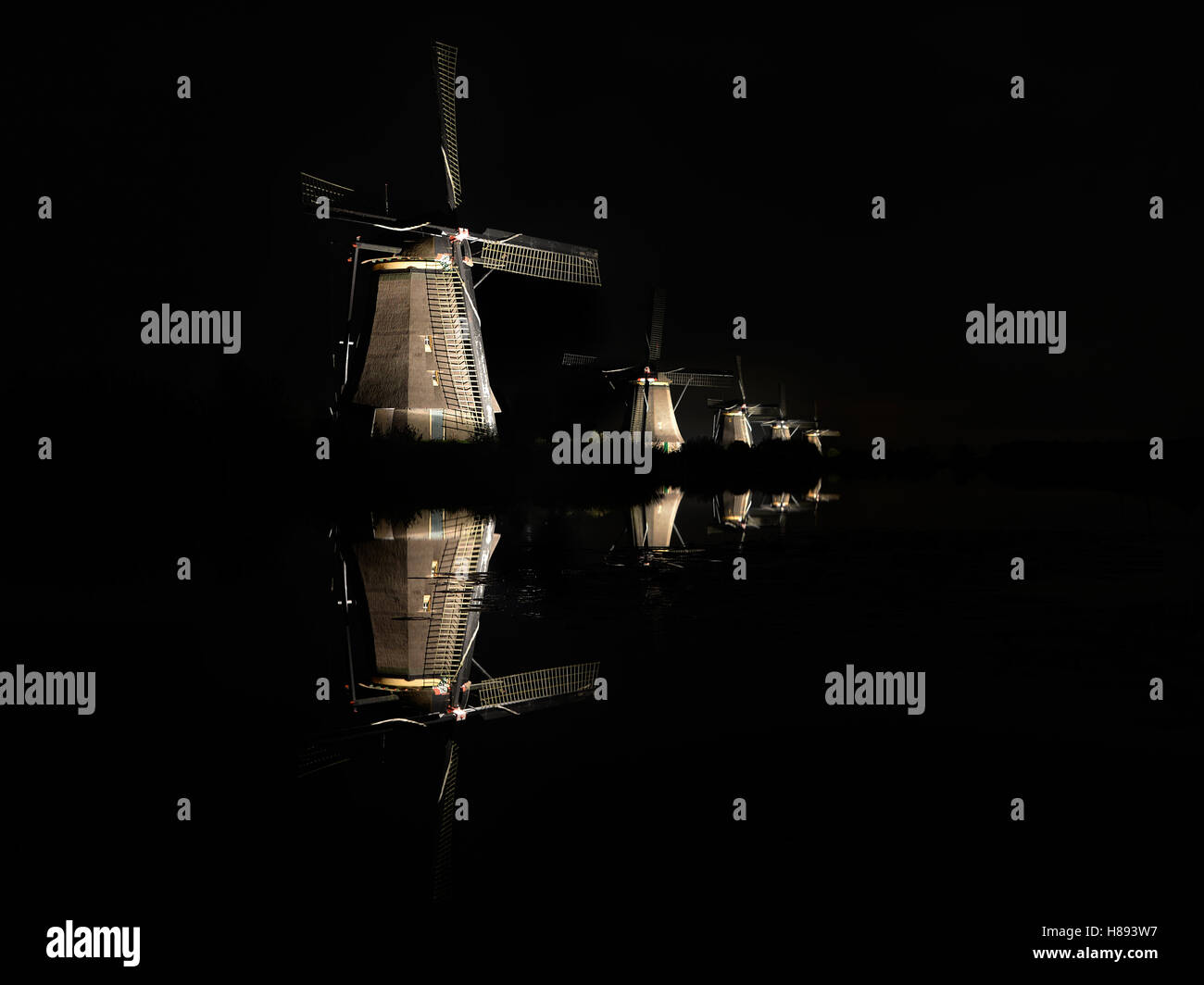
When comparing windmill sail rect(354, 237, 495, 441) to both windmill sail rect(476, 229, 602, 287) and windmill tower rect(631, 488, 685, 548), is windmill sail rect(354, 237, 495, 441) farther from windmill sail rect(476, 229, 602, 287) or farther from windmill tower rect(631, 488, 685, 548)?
windmill tower rect(631, 488, 685, 548)

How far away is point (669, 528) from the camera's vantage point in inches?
1050

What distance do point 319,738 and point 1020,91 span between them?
824 inches

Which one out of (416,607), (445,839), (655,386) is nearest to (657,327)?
(655,386)

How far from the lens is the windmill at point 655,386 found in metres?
66.8

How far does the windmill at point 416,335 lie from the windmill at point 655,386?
27.5 metres

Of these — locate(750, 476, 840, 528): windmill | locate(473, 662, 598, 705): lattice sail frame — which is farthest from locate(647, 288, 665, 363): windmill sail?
locate(473, 662, 598, 705): lattice sail frame

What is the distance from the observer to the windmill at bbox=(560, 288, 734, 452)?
66.8m

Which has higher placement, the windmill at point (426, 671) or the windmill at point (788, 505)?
the windmill at point (788, 505)

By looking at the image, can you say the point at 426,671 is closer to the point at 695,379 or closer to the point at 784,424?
the point at 695,379

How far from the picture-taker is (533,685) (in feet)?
29.5

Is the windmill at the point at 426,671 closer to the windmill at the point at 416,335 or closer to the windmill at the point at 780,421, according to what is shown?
the windmill at the point at 416,335

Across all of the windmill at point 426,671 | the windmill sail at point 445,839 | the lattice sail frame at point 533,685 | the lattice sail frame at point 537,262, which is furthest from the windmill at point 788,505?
the windmill sail at point 445,839

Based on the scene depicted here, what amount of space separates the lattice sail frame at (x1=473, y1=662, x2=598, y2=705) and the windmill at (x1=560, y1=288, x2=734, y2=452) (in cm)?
5551
